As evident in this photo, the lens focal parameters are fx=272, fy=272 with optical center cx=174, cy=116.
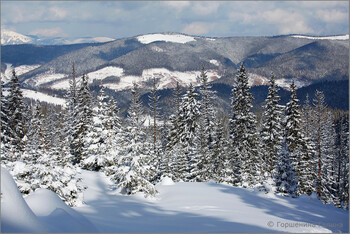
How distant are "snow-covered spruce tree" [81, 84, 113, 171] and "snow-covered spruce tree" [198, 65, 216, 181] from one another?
1223 cm

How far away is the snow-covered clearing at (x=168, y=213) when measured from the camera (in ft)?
18.8

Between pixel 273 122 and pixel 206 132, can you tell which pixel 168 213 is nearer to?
pixel 273 122

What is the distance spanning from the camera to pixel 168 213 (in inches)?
473

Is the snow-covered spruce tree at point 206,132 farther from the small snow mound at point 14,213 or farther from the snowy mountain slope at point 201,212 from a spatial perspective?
the small snow mound at point 14,213

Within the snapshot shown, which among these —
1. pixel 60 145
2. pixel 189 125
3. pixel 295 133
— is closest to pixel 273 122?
pixel 295 133

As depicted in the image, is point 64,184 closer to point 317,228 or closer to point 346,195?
point 317,228

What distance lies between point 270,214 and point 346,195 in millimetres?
44707

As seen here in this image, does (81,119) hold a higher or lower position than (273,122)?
lower

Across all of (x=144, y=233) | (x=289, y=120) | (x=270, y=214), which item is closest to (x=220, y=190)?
(x=270, y=214)

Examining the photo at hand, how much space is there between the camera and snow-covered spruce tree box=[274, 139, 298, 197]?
67.1ft

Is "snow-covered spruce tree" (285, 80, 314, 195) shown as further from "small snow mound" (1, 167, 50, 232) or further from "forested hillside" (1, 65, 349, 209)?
"small snow mound" (1, 167, 50, 232)

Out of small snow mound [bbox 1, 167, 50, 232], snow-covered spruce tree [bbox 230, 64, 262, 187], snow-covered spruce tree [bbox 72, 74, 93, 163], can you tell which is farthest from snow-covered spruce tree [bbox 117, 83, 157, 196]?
snow-covered spruce tree [bbox 230, 64, 262, 187]

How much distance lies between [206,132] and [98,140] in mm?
15495

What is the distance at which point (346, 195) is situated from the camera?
4753 centimetres
